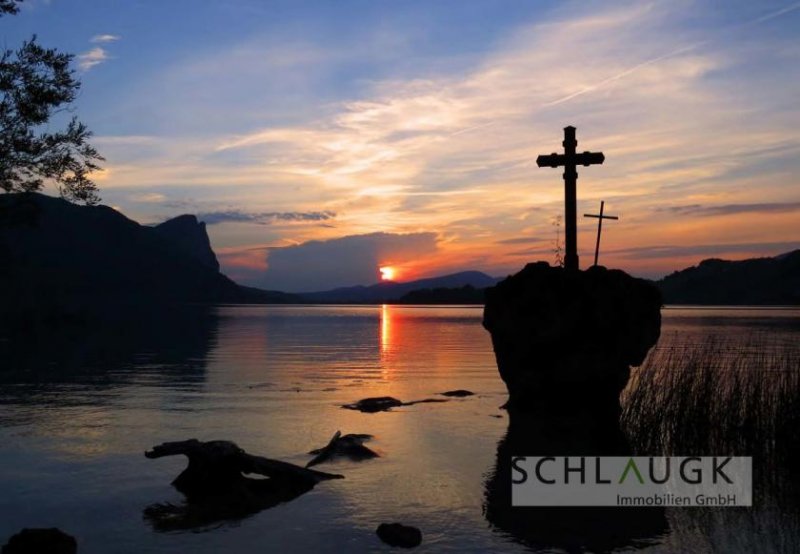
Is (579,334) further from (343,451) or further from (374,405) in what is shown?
(374,405)

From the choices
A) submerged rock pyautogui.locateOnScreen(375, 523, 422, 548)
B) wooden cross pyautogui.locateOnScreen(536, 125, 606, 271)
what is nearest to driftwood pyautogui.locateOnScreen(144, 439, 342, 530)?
submerged rock pyautogui.locateOnScreen(375, 523, 422, 548)

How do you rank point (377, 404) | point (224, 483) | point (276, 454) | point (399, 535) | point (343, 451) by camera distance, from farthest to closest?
point (377, 404) → point (276, 454) → point (343, 451) → point (224, 483) → point (399, 535)

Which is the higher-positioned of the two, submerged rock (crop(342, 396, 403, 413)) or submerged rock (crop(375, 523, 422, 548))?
submerged rock (crop(375, 523, 422, 548))

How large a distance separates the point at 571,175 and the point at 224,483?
1244cm

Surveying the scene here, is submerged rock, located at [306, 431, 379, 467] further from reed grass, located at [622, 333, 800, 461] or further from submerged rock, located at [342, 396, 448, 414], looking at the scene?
reed grass, located at [622, 333, 800, 461]

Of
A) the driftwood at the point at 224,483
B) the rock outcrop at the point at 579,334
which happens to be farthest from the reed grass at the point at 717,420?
the driftwood at the point at 224,483

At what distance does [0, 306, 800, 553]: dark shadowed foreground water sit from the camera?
10.6 meters

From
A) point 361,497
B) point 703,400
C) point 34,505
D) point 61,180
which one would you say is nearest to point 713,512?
point 703,400

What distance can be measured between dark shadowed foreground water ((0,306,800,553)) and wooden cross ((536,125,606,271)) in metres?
4.32

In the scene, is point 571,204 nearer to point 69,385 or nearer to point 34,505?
point 34,505

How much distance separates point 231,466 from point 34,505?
3.53 meters

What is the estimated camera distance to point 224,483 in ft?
41.1

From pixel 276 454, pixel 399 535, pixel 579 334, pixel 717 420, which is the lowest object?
pixel 276 454

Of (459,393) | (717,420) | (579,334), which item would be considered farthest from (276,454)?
(459,393)
